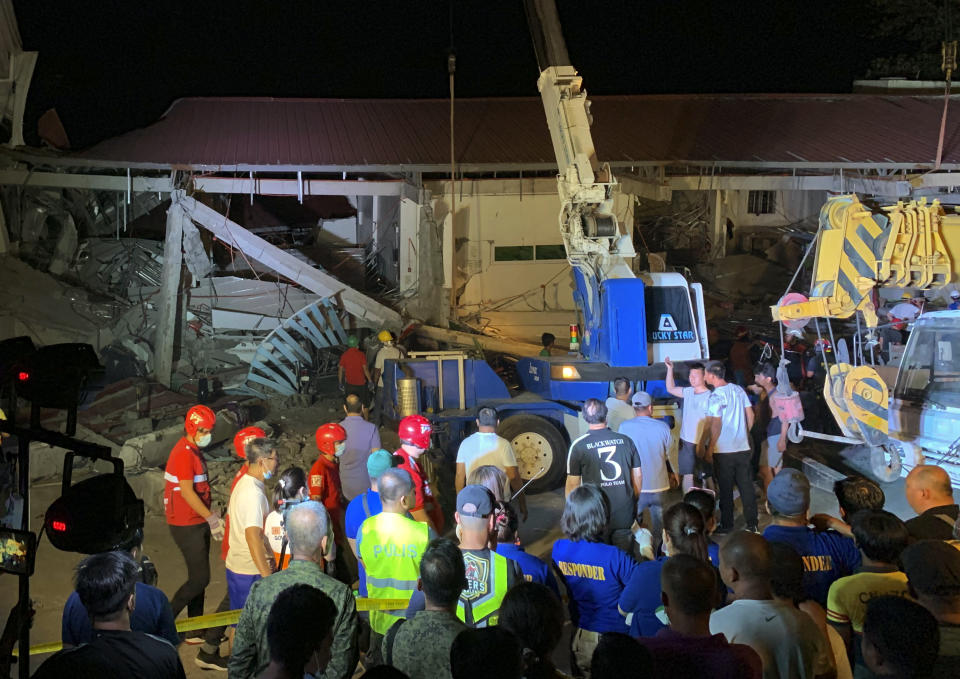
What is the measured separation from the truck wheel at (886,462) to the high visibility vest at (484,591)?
697 cm

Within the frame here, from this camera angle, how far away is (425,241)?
18.6m

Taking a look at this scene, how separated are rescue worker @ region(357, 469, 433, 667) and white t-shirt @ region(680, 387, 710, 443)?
4.65 m

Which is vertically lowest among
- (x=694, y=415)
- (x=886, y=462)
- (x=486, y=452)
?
(x=886, y=462)

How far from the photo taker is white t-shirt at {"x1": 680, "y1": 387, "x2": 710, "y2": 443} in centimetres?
867

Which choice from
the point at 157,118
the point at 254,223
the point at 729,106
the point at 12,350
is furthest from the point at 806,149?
the point at 12,350

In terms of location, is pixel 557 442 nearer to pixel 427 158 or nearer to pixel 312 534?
pixel 312 534

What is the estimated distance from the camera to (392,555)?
4.80 metres

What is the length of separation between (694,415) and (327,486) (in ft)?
13.4

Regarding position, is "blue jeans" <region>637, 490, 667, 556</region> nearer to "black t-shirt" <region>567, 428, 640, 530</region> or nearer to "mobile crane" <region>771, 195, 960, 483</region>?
"black t-shirt" <region>567, 428, 640, 530</region>

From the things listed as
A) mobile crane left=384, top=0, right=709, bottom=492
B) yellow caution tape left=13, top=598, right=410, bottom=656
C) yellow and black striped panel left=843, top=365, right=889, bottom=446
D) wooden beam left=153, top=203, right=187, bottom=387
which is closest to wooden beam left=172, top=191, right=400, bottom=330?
wooden beam left=153, top=203, right=187, bottom=387

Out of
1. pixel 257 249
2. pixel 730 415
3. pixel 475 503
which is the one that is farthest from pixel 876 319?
pixel 257 249

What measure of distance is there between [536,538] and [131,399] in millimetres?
8446

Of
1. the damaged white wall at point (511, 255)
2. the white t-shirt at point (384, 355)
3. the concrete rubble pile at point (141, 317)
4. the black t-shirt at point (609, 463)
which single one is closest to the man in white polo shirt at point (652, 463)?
the black t-shirt at point (609, 463)

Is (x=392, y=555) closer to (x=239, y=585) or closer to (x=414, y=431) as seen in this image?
(x=239, y=585)
